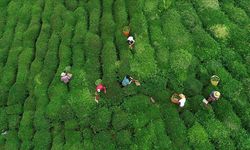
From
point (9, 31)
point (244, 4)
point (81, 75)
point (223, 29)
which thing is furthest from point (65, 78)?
point (244, 4)

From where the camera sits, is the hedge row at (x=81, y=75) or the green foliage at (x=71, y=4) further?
the green foliage at (x=71, y=4)

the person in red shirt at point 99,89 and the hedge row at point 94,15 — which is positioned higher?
the hedge row at point 94,15

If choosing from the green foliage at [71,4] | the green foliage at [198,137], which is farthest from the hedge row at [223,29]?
the green foliage at [71,4]

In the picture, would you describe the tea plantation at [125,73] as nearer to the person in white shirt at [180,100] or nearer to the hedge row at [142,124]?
the hedge row at [142,124]

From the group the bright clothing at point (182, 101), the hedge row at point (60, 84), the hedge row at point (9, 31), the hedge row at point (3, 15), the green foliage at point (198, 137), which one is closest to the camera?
the green foliage at point (198, 137)

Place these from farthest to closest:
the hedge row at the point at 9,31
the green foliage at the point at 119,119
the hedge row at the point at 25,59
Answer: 1. the hedge row at the point at 9,31
2. the hedge row at the point at 25,59
3. the green foliage at the point at 119,119

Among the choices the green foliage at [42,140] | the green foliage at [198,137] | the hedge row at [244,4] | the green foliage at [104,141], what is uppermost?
the hedge row at [244,4]

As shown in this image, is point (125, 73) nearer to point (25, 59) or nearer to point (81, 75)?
point (81, 75)

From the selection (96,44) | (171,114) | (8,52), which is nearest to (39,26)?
(8,52)
